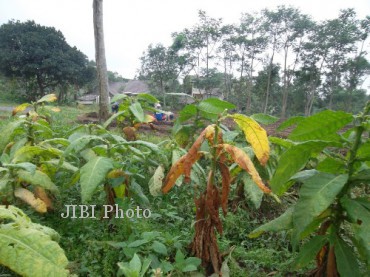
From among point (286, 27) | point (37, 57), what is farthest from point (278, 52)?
point (37, 57)

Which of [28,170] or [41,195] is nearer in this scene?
[28,170]

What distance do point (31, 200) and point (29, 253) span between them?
736 millimetres

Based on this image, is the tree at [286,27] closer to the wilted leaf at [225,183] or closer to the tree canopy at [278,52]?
the tree canopy at [278,52]

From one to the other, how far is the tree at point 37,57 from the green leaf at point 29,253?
27.1m

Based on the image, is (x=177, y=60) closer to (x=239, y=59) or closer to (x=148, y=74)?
(x=148, y=74)

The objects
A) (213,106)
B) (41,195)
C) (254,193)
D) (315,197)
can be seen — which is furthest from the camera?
(213,106)

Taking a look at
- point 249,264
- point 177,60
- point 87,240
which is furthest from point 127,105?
point 177,60

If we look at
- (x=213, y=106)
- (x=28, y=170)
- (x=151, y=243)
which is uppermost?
(x=213, y=106)

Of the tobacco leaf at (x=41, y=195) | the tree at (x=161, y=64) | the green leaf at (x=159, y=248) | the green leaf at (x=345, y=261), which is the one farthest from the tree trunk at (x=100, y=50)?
the tree at (x=161, y=64)

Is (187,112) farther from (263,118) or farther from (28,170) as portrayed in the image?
(28,170)

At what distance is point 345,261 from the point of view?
1.48 meters

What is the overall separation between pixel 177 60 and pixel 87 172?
26.2 meters

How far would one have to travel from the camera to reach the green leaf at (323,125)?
1.45m

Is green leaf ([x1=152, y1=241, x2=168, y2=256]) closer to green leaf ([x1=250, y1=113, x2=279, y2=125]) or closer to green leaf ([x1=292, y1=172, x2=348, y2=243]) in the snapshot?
green leaf ([x1=292, y1=172, x2=348, y2=243])
